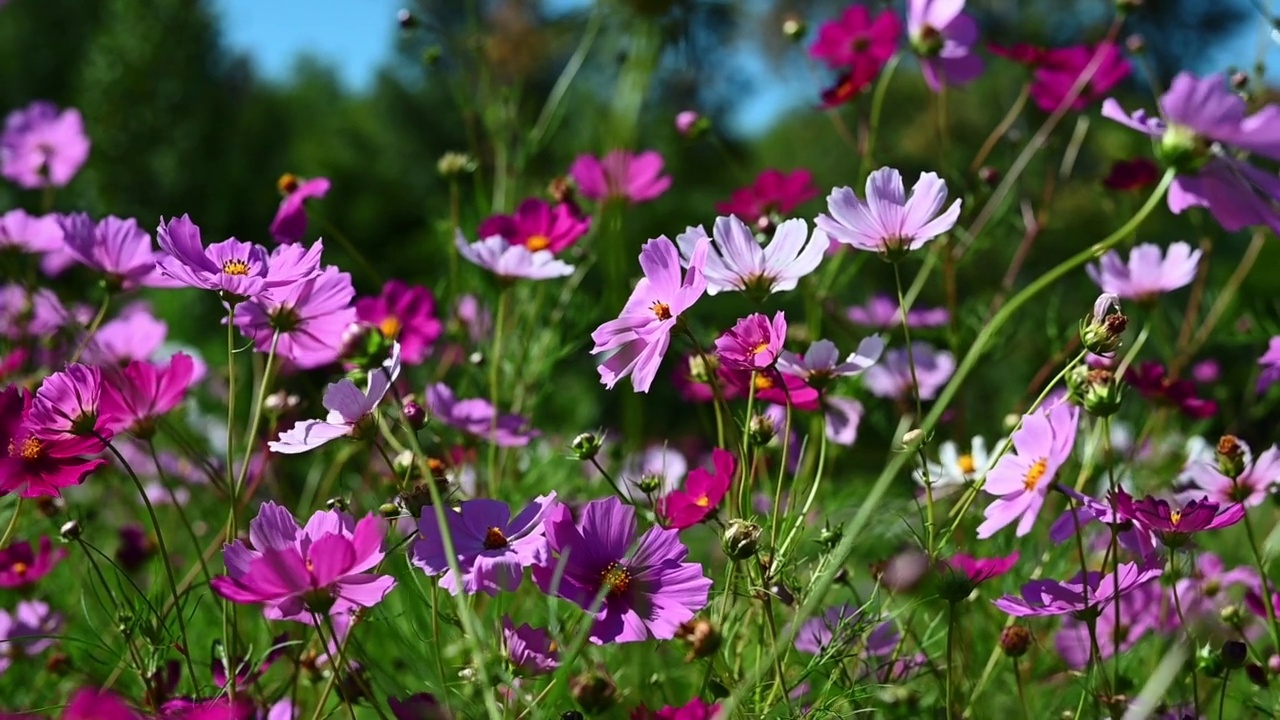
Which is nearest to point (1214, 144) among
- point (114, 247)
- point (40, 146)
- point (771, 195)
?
point (771, 195)

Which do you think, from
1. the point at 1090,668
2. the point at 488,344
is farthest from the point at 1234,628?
the point at 488,344

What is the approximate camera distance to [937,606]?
92 centimetres

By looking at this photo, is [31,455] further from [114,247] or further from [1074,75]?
[1074,75]

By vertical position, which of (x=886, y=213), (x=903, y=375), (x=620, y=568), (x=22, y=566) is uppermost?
(x=886, y=213)

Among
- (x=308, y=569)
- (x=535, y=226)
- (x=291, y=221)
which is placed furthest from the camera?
(x=535, y=226)

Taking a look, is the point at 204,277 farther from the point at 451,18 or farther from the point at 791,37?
the point at 451,18

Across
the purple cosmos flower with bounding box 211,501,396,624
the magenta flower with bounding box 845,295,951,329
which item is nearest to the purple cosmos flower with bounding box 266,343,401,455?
the purple cosmos flower with bounding box 211,501,396,624

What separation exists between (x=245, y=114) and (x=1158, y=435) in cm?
793

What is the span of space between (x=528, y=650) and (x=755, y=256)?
23cm

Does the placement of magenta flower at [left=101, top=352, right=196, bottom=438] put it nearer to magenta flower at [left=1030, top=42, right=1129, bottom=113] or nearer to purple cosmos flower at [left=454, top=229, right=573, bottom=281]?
purple cosmos flower at [left=454, top=229, right=573, bottom=281]

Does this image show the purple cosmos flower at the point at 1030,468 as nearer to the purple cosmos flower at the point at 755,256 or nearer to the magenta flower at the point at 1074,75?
the purple cosmos flower at the point at 755,256

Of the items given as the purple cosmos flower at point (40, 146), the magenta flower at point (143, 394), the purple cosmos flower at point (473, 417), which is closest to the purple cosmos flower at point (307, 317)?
the magenta flower at point (143, 394)

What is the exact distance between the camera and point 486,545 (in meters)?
0.50

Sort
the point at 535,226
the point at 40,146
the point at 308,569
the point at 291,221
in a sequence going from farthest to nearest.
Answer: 1. the point at 40,146
2. the point at 535,226
3. the point at 291,221
4. the point at 308,569
